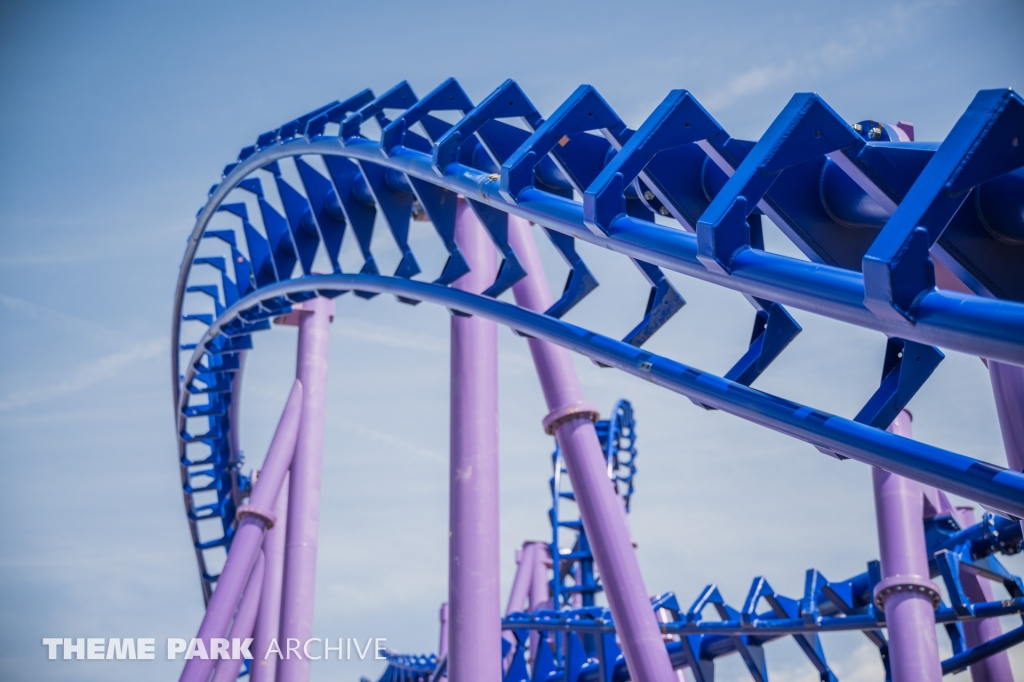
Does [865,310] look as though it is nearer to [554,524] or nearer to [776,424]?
[776,424]

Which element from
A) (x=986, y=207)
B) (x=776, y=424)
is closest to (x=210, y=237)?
(x=776, y=424)

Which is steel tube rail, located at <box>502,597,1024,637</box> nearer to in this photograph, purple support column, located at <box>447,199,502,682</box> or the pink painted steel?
purple support column, located at <box>447,199,502,682</box>

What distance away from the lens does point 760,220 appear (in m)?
3.49

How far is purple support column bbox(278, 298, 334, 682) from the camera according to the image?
809 centimetres

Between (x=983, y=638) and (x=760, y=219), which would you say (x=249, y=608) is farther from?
(x=760, y=219)

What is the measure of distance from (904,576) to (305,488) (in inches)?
195

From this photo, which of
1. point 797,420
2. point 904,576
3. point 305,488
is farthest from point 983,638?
point 797,420

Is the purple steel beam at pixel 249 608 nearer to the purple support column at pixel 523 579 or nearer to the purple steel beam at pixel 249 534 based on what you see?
the purple steel beam at pixel 249 534

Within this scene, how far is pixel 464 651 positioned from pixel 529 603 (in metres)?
9.44

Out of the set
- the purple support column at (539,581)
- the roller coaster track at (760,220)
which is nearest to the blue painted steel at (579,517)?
the purple support column at (539,581)

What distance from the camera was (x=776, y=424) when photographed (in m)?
3.50

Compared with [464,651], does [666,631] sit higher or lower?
higher

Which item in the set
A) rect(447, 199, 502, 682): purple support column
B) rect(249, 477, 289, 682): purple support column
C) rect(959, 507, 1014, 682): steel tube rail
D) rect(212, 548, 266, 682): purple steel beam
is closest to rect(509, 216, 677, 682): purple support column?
rect(447, 199, 502, 682): purple support column

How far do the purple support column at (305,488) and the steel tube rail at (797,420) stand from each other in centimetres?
409
